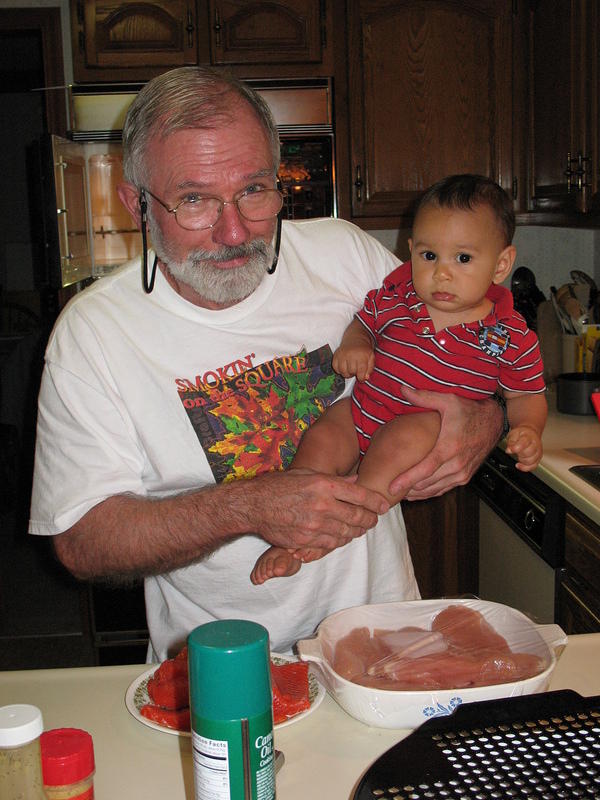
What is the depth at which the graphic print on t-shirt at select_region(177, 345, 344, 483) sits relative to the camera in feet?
4.53

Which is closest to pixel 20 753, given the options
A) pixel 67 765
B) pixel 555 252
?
pixel 67 765

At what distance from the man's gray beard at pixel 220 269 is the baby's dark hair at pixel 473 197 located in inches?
12.3

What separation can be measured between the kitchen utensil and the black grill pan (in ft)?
5.84

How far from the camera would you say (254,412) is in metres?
1.41

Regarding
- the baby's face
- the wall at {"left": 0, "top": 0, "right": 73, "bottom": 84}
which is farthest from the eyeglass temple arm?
the wall at {"left": 0, "top": 0, "right": 73, "bottom": 84}

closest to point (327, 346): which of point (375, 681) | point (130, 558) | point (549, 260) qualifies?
point (130, 558)

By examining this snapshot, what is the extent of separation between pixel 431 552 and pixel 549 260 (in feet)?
4.47

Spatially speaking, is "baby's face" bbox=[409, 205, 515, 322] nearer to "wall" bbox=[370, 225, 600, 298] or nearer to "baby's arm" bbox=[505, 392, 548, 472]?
"baby's arm" bbox=[505, 392, 548, 472]

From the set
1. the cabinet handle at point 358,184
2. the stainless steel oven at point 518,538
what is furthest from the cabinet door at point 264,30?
the stainless steel oven at point 518,538

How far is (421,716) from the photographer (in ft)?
3.18

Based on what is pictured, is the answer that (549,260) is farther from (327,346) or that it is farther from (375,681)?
(375,681)

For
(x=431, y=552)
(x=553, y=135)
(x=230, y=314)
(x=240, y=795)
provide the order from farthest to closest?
(x=431, y=552) < (x=553, y=135) < (x=230, y=314) < (x=240, y=795)

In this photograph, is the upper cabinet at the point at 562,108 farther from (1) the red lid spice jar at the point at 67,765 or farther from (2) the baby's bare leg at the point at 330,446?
(1) the red lid spice jar at the point at 67,765

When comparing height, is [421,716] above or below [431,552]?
above
